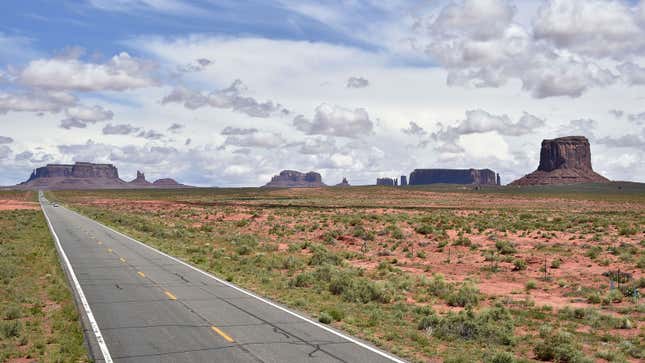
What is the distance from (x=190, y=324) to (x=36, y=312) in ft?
15.5

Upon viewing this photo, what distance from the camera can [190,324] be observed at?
12.6m

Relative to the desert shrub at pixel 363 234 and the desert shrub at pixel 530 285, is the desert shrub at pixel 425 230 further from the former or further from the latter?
the desert shrub at pixel 530 285

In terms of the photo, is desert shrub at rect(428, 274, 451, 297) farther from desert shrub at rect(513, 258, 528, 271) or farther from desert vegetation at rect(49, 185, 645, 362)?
desert shrub at rect(513, 258, 528, 271)

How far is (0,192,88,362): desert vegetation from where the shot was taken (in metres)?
10.6

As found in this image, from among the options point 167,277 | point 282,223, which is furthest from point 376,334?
point 282,223

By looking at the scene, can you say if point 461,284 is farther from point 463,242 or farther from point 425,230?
point 425,230

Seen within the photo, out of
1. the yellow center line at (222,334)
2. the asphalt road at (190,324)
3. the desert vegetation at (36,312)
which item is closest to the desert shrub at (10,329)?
the desert vegetation at (36,312)

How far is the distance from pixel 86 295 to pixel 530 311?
13539 millimetres

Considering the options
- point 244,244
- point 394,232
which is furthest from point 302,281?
point 394,232

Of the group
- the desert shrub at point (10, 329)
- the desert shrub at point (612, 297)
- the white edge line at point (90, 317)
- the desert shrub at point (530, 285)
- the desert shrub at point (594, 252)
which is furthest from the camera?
the desert shrub at point (594, 252)

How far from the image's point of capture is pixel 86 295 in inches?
→ 632

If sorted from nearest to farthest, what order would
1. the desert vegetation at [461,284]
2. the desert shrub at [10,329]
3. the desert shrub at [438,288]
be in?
1. the desert shrub at [10,329]
2. the desert vegetation at [461,284]
3. the desert shrub at [438,288]

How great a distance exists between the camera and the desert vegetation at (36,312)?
1061 cm

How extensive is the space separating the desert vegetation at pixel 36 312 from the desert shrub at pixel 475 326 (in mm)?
8038
